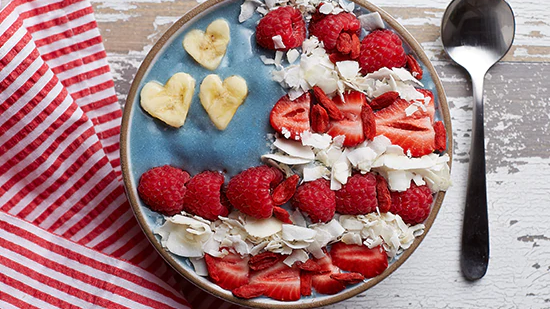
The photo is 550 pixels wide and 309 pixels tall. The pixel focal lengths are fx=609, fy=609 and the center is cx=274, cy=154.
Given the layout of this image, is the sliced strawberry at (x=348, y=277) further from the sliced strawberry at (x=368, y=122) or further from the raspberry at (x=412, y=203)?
the sliced strawberry at (x=368, y=122)

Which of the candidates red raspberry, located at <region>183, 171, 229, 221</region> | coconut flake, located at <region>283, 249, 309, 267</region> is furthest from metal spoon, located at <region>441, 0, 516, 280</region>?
red raspberry, located at <region>183, 171, 229, 221</region>

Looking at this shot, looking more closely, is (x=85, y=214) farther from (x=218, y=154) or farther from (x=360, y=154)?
(x=360, y=154)

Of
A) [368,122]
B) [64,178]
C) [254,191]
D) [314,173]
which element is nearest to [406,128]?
[368,122]

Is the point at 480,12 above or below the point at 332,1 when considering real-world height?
below

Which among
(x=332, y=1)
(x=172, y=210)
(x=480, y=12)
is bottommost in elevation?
(x=172, y=210)

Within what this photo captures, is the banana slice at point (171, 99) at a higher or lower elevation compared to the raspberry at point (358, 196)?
higher

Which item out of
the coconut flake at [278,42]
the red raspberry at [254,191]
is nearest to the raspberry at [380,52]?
the coconut flake at [278,42]

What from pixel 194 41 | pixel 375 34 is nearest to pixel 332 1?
pixel 375 34
